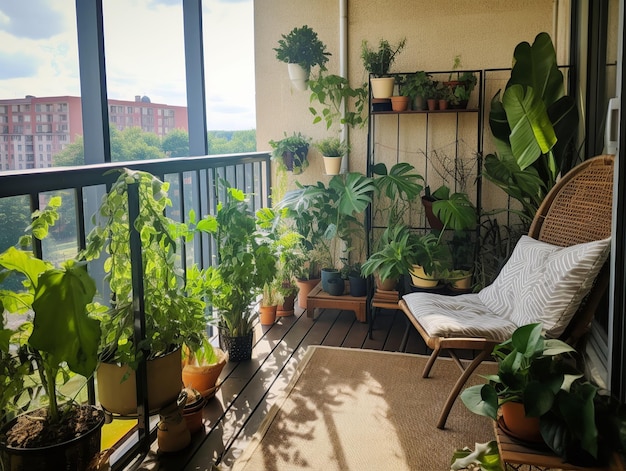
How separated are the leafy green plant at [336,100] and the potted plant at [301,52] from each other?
0.10 metres

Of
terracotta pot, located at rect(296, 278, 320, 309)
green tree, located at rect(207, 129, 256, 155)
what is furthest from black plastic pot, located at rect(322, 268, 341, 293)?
green tree, located at rect(207, 129, 256, 155)

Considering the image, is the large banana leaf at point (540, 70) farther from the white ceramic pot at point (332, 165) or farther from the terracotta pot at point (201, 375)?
the terracotta pot at point (201, 375)

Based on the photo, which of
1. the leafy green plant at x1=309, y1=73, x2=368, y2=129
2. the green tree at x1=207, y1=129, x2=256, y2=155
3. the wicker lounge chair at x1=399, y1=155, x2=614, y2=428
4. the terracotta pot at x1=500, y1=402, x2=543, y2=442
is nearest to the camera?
the terracotta pot at x1=500, y1=402, x2=543, y2=442

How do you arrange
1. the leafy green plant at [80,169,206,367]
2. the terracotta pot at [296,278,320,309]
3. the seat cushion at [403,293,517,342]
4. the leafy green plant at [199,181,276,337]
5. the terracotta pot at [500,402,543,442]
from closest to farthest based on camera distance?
the terracotta pot at [500,402,543,442]
the leafy green plant at [80,169,206,367]
the seat cushion at [403,293,517,342]
the leafy green plant at [199,181,276,337]
the terracotta pot at [296,278,320,309]

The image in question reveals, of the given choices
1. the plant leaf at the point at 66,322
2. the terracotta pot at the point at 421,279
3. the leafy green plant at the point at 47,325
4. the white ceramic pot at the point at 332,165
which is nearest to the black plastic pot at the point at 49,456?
the leafy green plant at the point at 47,325

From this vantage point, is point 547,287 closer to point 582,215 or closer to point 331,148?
point 582,215

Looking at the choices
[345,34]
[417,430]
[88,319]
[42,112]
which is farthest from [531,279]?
[42,112]

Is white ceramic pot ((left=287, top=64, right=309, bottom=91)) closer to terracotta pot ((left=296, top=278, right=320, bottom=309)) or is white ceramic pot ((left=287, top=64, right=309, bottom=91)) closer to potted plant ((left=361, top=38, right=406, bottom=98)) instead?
potted plant ((left=361, top=38, right=406, bottom=98))

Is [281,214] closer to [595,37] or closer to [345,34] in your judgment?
[345,34]

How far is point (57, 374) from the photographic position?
1708 mm

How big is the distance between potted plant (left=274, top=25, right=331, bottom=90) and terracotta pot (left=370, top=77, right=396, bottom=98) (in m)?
0.41

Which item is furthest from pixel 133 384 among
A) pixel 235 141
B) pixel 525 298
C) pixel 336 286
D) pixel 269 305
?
pixel 235 141

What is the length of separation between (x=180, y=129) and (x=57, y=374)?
292 cm

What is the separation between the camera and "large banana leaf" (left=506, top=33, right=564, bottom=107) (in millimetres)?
3271
